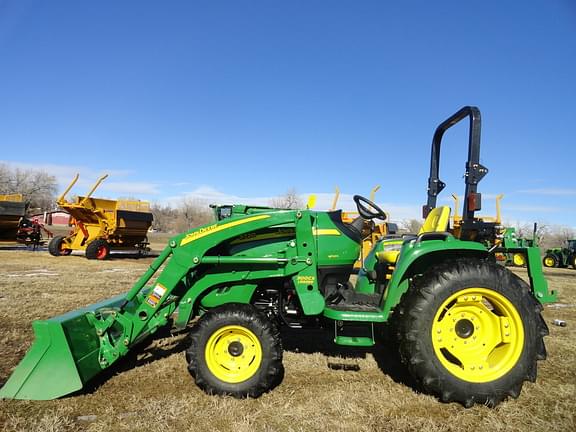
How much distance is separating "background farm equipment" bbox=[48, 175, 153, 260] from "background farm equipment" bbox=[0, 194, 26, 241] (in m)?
2.66

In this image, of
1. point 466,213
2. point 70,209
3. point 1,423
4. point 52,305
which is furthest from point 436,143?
point 70,209

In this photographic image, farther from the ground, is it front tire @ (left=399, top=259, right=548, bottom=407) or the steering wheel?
the steering wheel

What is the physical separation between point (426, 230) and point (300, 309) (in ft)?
5.56

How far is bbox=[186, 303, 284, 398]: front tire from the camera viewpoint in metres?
3.10

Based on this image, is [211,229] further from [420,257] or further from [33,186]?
[33,186]

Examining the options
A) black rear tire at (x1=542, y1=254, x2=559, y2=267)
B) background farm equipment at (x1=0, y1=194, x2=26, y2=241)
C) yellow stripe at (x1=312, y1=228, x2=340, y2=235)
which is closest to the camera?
yellow stripe at (x1=312, y1=228, x2=340, y2=235)

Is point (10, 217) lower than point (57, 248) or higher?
higher

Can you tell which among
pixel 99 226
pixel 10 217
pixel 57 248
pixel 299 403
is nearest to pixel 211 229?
pixel 299 403

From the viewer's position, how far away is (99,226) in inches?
569

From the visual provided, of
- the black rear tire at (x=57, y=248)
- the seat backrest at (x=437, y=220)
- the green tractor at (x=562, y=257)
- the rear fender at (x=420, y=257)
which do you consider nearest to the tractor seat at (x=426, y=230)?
the seat backrest at (x=437, y=220)

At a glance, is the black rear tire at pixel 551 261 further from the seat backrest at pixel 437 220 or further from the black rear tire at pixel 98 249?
the black rear tire at pixel 98 249

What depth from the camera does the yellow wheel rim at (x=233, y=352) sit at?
125 inches

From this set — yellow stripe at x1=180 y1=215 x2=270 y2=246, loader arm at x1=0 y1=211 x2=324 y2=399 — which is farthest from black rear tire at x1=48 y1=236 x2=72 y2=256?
yellow stripe at x1=180 y1=215 x2=270 y2=246

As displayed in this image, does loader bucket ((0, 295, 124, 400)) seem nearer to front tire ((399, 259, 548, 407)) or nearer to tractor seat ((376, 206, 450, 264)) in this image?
front tire ((399, 259, 548, 407))
